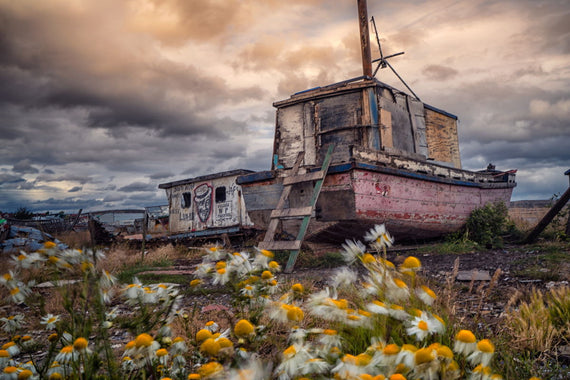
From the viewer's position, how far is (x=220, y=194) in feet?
47.3

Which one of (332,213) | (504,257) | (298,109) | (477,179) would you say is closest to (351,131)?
(298,109)

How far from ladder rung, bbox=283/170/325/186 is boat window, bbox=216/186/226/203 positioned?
24.6 feet

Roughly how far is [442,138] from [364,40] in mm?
3759

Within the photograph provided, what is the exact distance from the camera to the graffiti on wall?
578 inches

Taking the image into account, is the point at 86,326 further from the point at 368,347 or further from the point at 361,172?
the point at 361,172

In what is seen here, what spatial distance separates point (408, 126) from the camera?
9398mm

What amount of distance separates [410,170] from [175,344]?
719cm

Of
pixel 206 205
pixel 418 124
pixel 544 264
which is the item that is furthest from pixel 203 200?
pixel 544 264

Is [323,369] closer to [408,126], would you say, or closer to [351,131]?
[351,131]

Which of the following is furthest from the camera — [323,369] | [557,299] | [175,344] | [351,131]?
[351,131]

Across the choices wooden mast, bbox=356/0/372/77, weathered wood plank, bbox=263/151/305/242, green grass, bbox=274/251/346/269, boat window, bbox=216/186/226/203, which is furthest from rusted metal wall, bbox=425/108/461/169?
boat window, bbox=216/186/226/203

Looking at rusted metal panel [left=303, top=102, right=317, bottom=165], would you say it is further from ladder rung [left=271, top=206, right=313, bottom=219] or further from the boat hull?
ladder rung [left=271, top=206, right=313, bottom=219]

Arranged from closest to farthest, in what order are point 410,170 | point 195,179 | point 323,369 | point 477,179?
point 323,369 < point 410,170 < point 477,179 < point 195,179

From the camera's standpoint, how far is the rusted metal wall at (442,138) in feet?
34.0
